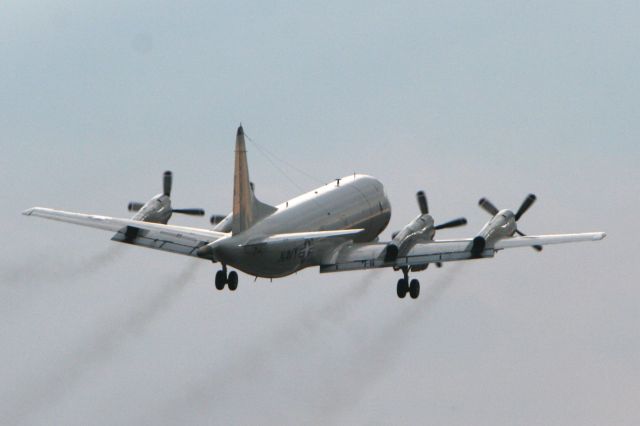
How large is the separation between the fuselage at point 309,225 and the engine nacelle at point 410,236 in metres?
3.48

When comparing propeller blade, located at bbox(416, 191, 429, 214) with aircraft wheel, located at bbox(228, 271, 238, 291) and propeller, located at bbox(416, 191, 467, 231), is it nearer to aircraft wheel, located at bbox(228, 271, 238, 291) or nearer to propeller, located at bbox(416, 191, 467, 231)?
propeller, located at bbox(416, 191, 467, 231)

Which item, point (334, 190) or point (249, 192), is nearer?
point (249, 192)

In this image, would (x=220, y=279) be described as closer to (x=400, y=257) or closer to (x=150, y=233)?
(x=150, y=233)

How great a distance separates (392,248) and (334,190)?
25.8 feet

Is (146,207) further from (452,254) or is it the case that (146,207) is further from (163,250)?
(452,254)

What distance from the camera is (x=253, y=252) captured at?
9456cm

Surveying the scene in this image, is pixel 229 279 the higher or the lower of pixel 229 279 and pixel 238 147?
the lower

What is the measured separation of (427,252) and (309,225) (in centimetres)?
581

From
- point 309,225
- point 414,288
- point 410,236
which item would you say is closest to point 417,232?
point 410,236

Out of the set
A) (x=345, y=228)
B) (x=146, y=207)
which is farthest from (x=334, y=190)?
(x=146, y=207)

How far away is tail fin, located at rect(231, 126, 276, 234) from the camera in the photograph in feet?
313

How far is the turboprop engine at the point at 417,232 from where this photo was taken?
9831 centimetres

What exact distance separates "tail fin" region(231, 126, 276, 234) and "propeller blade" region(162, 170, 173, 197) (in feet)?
30.1

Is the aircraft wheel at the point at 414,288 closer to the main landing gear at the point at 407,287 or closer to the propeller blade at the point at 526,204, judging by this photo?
the main landing gear at the point at 407,287
